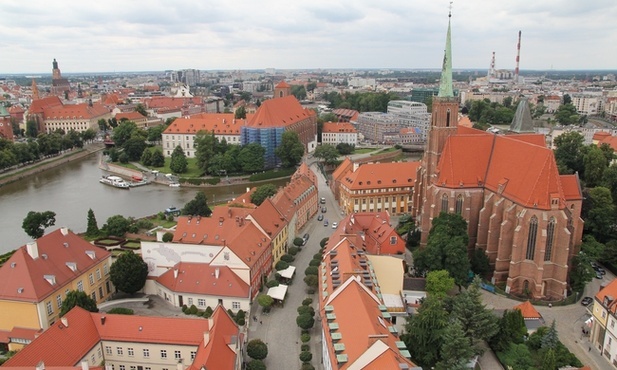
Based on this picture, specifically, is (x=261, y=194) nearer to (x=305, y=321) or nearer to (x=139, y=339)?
(x=305, y=321)

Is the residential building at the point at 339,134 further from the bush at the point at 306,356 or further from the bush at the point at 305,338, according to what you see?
the bush at the point at 306,356

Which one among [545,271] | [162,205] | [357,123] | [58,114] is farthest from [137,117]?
[545,271]

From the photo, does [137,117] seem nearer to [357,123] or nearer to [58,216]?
[357,123]

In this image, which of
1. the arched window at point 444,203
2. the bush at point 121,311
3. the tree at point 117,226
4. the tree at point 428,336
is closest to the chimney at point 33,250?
the bush at point 121,311

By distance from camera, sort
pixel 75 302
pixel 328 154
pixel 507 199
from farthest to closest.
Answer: pixel 328 154, pixel 507 199, pixel 75 302

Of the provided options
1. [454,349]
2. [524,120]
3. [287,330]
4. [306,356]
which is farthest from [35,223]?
[524,120]

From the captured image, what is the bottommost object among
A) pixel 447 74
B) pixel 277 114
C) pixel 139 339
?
pixel 139 339

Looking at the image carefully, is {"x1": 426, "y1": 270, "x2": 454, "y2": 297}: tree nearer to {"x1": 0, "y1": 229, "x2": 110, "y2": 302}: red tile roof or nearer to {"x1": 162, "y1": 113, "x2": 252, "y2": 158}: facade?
{"x1": 0, "y1": 229, "x2": 110, "y2": 302}: red tile roof
